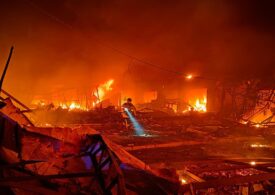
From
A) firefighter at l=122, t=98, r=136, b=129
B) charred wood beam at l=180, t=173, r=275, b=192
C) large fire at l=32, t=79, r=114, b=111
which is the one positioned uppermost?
large fire at l=32, t=79, r=114, b=111

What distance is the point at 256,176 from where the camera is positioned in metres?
5.79

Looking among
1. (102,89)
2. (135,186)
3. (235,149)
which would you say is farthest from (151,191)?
(102,89)

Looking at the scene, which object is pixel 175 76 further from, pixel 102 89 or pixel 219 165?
pixel 219 165

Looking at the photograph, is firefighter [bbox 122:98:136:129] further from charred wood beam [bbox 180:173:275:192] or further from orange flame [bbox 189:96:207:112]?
charred wood beam [bbox 180:173:275:192]

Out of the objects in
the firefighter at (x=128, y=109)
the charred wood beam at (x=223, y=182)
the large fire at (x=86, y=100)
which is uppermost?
the large fire at (x=86, y=100)

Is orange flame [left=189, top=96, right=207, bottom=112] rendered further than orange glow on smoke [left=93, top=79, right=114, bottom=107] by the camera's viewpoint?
No

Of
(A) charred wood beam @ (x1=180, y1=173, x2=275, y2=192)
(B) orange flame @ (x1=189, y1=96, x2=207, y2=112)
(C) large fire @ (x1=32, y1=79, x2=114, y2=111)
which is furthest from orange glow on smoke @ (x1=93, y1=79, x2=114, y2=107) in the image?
(A) charred wood beam @ (x1=180, y1=173, x2=275, y2=192)

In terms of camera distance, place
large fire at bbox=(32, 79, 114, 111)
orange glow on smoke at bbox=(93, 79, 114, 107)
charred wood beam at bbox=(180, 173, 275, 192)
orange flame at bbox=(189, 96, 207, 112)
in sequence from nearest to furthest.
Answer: charred wood beam at bbox=(180, 173, 275, 192)
orange flame at bbox=(189, 96, 207, 112)
large fire at bbox=(32, 79, 114, 111)
orange glow on smoke at bbox=(93, 79, 114, 107)

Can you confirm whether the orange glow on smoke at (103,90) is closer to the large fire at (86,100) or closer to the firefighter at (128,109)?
the large fire at (86,100)

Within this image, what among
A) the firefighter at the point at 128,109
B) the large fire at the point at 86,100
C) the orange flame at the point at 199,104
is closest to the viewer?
the firefighter at the point at 128,109

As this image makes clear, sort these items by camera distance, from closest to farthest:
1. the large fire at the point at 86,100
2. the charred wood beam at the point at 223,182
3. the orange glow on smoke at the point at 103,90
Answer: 1. the charred wood beam at the point at 223,182
2. the large fire at the point at 86,100
3. the orange glow on smoke at the point at 103,90

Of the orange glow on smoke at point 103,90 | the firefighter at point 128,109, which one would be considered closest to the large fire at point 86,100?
the orange glow on smoke at point 103,90

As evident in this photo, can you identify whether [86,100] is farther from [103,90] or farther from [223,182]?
[223,182]

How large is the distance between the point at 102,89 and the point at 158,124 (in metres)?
16.6
